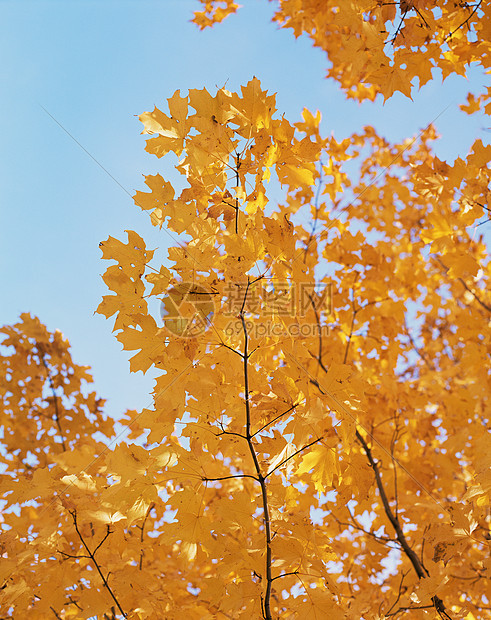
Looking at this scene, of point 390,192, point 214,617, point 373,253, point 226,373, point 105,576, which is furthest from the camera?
point 390,192

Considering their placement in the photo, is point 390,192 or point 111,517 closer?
point 111,517

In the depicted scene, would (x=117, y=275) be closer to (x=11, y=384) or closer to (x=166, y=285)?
(x=166, y=285)

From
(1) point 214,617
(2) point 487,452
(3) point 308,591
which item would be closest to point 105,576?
(1) point 214,617

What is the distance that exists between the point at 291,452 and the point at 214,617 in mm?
794

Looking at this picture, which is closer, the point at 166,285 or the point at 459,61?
the point at 166,285

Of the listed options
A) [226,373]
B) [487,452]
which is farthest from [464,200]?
[226,373]

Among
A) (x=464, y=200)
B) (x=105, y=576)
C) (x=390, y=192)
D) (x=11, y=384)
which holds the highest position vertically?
(x=390, y=192)

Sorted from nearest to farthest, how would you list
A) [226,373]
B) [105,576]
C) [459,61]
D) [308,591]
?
1. [308,591]
2. [226,373]
3. [105,576]
4. [459,61]

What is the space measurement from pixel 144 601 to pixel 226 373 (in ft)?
3.16

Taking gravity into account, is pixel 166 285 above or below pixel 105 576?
above

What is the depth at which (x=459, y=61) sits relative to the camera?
2.37 metres

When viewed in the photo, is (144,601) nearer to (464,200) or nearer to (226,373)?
(226,373)

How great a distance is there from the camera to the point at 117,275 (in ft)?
4.57

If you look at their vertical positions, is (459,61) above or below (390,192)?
below
